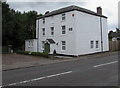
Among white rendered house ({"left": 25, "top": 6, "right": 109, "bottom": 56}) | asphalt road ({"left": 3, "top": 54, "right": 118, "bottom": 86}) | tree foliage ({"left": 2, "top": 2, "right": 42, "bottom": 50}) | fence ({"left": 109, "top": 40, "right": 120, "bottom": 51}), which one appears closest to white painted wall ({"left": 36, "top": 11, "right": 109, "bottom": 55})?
white rendered house ({"left": 25, "top": 6, "right": 109, "bottom": 56})

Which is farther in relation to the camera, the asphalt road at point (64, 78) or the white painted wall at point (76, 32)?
the white painted wall at point (76, 32)

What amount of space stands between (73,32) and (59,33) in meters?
3.64

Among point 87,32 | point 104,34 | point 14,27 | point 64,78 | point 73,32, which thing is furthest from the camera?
point 14,27

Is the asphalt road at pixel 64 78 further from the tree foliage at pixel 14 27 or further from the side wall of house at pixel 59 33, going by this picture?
the tree foliage at pixel 14 27

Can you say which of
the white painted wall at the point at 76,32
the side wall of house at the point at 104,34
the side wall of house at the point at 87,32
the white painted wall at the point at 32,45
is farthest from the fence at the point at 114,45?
the white painted wall at the point at 32,45

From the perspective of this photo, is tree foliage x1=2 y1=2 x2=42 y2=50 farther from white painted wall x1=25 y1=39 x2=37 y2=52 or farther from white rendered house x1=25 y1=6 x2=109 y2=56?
white rendered house x1=25 y1=6 x2=109 y2=56

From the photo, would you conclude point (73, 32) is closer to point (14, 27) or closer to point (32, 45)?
point (32, 45)

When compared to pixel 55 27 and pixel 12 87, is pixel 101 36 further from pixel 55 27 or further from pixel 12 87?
pixel 12 87

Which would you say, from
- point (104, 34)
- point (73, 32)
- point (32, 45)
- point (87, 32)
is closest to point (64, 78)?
point (73, 32)

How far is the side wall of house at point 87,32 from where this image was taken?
25734 millimetres

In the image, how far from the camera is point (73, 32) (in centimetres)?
2553

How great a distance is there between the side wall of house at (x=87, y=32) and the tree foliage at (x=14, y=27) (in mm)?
13538

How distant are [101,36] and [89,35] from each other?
4.19 metres

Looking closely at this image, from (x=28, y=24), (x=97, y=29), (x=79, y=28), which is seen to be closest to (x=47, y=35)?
(x=79, y=28)
